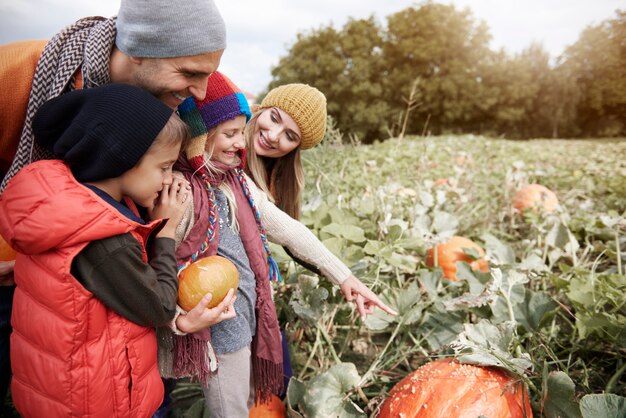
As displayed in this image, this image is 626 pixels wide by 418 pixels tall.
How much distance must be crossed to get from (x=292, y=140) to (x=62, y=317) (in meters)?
1.10

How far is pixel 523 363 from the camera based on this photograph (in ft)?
4.43

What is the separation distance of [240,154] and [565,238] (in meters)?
1.99

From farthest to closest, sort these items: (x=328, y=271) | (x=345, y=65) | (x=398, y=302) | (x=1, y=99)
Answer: (x=345, y=65), (x=398, y=302), (x=328, y=271), (x=1, y=99)

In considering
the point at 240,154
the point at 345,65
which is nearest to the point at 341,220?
the point at 240,154

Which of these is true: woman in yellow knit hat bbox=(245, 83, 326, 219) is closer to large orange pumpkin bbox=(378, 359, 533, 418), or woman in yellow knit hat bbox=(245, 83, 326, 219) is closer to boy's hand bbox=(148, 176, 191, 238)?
boy's hand bbox=(148, 176, 191, 238)

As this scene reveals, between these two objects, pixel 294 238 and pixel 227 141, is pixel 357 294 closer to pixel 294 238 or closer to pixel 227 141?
pixel 294 238

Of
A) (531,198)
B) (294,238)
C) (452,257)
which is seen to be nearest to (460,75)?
(531,198)

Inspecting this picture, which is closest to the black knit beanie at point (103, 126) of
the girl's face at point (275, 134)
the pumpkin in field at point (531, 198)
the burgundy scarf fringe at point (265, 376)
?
the girl's face at point (275, 134)

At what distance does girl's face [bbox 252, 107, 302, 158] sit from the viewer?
70.2 inches

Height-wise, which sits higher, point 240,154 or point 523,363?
point 240,154

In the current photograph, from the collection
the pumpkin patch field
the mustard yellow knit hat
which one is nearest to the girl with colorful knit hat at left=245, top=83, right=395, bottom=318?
the mustard yellow knit hat

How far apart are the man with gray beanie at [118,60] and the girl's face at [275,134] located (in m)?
0.53

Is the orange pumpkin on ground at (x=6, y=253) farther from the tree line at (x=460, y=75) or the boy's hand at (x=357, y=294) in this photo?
the tree line at (x=460, y=75)

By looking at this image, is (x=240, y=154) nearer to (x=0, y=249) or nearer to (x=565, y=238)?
(x=0, y=249)
